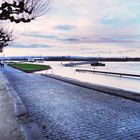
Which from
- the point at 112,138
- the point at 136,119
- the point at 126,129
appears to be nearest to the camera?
the point at 112,138

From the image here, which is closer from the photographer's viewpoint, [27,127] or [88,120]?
[27,127]

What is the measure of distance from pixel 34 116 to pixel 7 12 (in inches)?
156

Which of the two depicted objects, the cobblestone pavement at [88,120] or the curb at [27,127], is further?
the cobblestone pavement at [88,120]

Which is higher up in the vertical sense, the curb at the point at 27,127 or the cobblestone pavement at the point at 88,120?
the curb at the point at 27,127

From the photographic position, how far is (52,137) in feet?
29.6

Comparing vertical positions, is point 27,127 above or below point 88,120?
above

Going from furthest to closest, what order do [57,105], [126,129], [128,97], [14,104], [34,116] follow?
[128,97] → [57,105] → [14,104] → [34,116] → [126,129]

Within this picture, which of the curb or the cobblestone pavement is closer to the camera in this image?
the curb

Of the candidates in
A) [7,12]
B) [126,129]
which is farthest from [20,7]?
[126,129]

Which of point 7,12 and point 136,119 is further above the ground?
point 7,12

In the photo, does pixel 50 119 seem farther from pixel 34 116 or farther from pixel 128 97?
pixel 128 97

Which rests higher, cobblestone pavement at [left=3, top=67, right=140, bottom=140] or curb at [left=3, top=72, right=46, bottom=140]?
curb at [left=3, top=72, right=46, bottom=140]

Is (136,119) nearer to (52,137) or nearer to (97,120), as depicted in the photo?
(97,120)

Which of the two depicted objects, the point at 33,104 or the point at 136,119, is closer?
the point at 136,119
